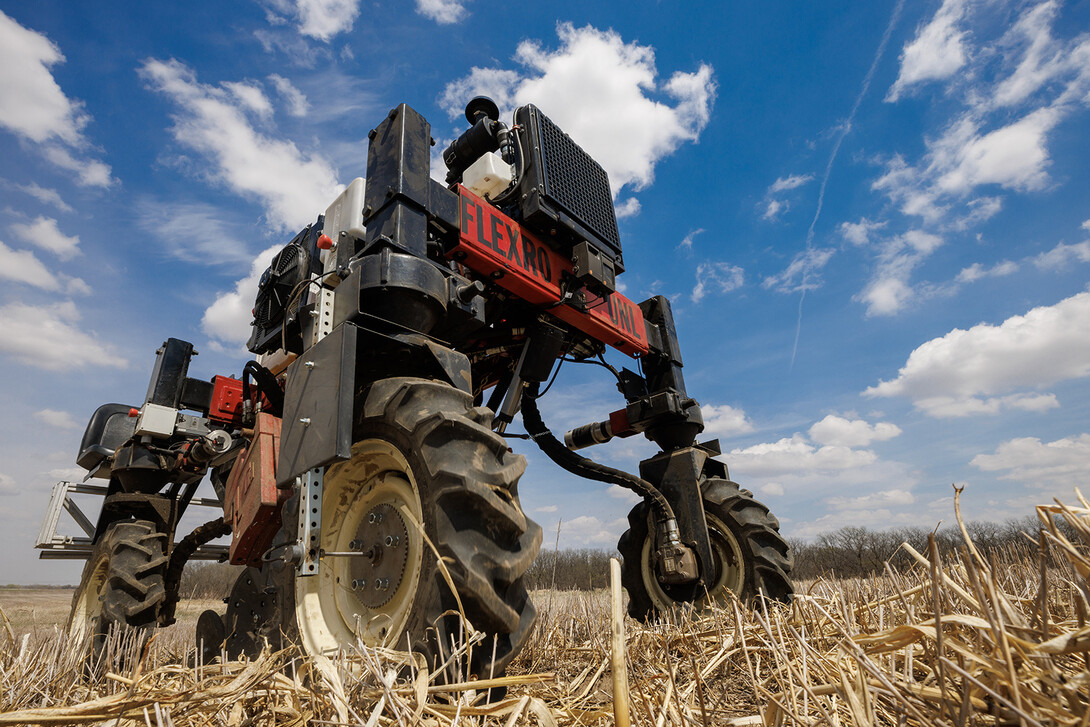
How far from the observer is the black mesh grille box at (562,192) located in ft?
13.9

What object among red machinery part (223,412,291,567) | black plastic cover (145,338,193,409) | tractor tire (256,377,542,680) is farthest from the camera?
black plastic cover (145,338,193,409)

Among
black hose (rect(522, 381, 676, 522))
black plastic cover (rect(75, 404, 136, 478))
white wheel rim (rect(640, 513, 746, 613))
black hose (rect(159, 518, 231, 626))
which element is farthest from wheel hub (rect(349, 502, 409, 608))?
black plastic cover (rect(75, 404, 136, 478))

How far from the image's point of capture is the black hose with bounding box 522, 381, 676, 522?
15.0 ft

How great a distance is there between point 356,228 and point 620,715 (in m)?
3.64

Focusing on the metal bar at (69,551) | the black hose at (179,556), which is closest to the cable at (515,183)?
the black hose at (179,556)

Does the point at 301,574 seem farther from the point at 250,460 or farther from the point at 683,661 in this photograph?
the point at 683,661

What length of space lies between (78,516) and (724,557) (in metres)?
6.24

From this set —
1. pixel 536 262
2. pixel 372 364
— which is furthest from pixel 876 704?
pixel 536 262

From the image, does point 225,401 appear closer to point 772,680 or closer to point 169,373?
point 169,373

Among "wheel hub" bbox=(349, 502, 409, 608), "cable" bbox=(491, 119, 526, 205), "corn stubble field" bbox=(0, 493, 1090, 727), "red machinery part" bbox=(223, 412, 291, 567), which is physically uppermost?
"cable" bbox=(491, 119, 526, 205)

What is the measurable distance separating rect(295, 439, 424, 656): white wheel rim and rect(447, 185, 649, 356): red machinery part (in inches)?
63.3

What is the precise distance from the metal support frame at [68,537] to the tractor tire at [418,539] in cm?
384

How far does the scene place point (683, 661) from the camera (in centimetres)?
215

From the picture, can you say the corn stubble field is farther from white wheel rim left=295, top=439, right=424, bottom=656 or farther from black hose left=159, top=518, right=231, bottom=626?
black hose left=159, top=518, right=231, bottom=626
